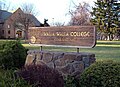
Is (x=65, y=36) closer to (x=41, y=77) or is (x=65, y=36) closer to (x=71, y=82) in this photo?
(x=71, y=82)

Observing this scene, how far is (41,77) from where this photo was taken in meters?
4.41

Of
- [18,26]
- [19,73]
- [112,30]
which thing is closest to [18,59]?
[19,73]

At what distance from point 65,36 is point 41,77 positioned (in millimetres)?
2827

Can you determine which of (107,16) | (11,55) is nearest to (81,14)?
(107,16)

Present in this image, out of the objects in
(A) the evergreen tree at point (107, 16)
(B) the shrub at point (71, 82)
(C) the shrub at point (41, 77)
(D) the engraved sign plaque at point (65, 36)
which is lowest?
(B) the shrub at point (71, 82)

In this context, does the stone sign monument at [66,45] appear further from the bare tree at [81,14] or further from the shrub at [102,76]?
the bare tree at [81,14]

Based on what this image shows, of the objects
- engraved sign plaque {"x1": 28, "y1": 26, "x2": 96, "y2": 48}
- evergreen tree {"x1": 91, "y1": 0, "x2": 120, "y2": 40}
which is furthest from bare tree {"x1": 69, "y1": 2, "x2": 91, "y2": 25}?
engraved sign plaque {"x1": 28, "y1": 26, "x2": 96, "y2": 48}

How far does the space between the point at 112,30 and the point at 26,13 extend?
2049 cm

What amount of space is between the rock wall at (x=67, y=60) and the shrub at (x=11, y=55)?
2.46 feet

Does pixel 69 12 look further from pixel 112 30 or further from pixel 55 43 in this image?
pixel 55 43

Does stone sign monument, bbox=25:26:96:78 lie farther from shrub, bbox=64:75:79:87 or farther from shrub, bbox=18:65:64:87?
shrub, bbox=18:65:64:87

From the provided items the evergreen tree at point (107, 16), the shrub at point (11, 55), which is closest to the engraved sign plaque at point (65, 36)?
the shrub at point (11, 55)

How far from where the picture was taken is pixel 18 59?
7766mm

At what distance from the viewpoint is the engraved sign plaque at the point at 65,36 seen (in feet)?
21.6
